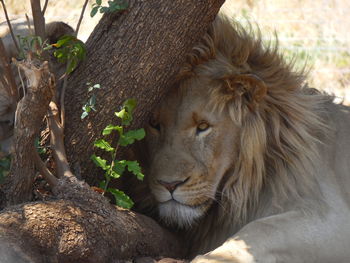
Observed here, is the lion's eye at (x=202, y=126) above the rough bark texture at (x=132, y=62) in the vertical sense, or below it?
below

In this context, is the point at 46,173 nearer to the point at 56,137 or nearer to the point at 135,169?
the point at 56,137

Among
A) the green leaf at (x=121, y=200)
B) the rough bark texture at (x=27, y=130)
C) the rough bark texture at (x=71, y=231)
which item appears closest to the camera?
the rough bark texture at (x=71, y=231)

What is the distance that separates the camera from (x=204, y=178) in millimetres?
3291

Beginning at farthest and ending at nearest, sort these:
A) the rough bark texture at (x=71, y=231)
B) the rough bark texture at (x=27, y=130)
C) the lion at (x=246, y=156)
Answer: the lion at (x=246, y=156) < the rough bark texture at (x=27, y=130) < the rough bark texture at (x=71, y=231)

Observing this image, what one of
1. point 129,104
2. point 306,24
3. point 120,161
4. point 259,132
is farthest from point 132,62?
point 306,24

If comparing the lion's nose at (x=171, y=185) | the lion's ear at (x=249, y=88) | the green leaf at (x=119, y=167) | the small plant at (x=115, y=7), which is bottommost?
the lion's nose at (x=171, y=185)

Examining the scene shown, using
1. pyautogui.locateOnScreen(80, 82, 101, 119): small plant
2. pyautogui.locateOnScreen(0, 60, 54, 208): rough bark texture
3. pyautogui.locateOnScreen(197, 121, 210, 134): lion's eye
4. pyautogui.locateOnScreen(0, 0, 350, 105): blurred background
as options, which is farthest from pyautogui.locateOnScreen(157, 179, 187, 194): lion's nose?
pyautogui.locateOnScreen(0, 0, 350, 105): blurred background

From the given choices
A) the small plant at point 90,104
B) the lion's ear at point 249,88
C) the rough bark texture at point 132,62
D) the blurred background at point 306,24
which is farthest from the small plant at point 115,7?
the blurred background at point 306,24

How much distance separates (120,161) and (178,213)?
0.35 meters

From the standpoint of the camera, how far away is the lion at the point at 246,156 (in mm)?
3246

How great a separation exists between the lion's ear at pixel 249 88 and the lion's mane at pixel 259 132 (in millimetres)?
16

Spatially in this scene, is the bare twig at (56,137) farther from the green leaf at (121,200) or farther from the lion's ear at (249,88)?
the lion's ear at (249,88)

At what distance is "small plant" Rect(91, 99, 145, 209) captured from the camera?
311cm

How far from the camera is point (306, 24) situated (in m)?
8.56
